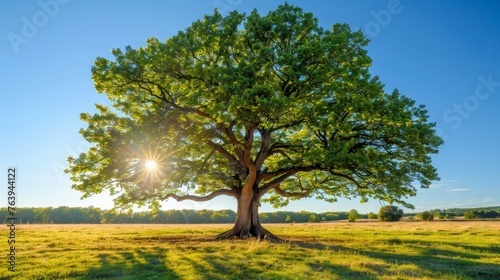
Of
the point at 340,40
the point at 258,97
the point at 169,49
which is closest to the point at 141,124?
the point at 169,49

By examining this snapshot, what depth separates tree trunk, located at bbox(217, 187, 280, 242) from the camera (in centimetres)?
2675

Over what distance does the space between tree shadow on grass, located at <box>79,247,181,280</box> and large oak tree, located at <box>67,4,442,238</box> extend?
7.95 meters

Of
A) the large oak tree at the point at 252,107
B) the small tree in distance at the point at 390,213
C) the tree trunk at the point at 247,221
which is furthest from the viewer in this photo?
the small tree in distance at the point at 390,213

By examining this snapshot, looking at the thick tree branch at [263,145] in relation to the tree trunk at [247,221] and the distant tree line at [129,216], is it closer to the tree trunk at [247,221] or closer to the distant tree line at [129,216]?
the tree trunk at [247,221]

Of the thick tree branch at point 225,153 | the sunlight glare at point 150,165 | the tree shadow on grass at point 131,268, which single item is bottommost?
the tree shadow on grass at point 131,268

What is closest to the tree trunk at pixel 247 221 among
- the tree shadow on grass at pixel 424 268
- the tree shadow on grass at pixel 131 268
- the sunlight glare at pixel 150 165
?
the sunlight glare at pixel 150 165

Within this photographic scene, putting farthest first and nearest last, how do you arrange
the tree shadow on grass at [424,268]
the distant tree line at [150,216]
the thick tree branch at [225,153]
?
the distant tree line at [150,216] → the thick tree branch at [225,153] → the tree shadow on grass at [424,268]

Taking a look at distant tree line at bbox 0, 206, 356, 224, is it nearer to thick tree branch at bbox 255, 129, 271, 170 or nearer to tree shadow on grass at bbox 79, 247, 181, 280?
thick tree branch at bbox 255, 129, 271, 170

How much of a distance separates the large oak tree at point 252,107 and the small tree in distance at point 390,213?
3689 centimetres

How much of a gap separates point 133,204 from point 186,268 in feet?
58.5

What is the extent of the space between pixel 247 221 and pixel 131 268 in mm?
15487

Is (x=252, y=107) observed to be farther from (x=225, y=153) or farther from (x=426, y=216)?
(x=426, y=216)

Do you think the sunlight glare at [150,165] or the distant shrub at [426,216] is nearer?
the sunlight glare at [150,165]

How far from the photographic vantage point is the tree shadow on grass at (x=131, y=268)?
36.9 ft
